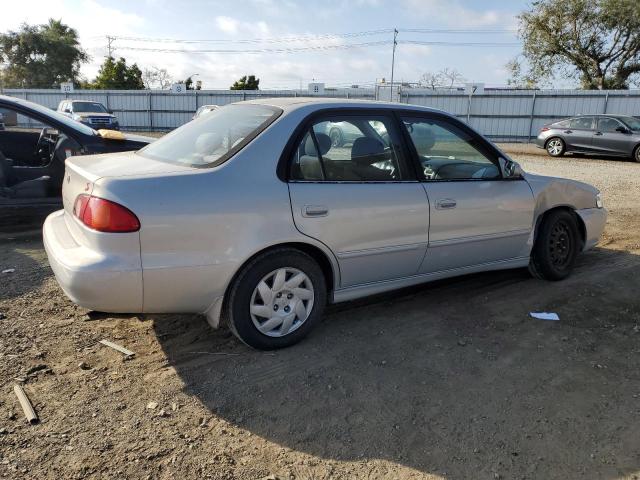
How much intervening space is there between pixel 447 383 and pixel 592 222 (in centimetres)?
299

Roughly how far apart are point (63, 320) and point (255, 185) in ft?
6.31

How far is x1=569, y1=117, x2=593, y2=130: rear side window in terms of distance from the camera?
1798 centimetres

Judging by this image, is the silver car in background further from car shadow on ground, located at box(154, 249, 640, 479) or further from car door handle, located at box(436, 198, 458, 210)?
car door handle, located at box(436, 198, 458, 210)

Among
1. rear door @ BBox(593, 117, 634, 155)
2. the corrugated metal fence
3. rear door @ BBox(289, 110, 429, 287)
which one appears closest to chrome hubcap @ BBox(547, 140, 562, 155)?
rear door @ BBox(593, 117, 634, 155)

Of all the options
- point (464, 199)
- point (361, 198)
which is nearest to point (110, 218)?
point (361, 198)

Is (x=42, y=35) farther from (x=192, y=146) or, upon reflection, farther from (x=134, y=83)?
(x=192, y=146)

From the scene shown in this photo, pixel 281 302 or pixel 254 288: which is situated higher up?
pixel 254 288

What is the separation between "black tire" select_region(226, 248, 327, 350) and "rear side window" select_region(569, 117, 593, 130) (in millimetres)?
17425

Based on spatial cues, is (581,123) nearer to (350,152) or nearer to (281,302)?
(350,152)

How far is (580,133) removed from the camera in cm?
1809

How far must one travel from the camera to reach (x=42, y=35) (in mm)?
53656

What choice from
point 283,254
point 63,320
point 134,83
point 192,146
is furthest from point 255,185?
point 134,83

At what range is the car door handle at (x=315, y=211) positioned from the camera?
3424 millimetres

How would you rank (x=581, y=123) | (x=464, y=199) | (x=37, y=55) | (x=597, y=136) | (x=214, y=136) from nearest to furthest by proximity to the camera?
1. (x=214, y=136)
2. (x=464, y=199)
3. (x=597, y=136)
4. (x=581, y=123)
5. (x=37, y=55)
